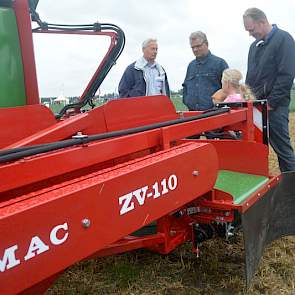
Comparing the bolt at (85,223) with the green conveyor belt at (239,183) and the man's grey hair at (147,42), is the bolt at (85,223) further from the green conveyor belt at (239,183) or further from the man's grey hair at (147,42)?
the man's grey hair at (147,42)

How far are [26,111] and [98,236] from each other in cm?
77

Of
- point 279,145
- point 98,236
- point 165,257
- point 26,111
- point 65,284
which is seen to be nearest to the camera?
point 98,236

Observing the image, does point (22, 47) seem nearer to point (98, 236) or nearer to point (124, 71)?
point (98, 236)

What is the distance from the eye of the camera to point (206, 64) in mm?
4609

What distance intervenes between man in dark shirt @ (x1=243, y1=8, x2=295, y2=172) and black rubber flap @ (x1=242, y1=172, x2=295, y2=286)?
812 mm

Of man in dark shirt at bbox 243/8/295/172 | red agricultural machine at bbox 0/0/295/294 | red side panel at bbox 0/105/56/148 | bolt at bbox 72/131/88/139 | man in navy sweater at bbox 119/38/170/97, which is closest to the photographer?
red agricultural machine at bbox 0/0/295/294

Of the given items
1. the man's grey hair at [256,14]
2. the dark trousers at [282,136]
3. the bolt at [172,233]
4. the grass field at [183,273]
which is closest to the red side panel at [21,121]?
the bolt at [172,233]

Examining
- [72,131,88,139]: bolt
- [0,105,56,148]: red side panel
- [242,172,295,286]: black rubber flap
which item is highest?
[0,105,56,148]: red side panel

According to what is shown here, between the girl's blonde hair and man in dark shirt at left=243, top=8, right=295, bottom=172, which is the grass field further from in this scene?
the girl's blonde hair

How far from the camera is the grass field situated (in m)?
2.71

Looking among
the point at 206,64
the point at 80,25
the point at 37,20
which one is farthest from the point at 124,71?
the point at 37,20

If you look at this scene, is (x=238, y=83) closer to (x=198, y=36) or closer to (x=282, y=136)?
(x=282, y=136)

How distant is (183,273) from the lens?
9.59 feet

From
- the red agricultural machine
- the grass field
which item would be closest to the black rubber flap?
the red agricultural machine
